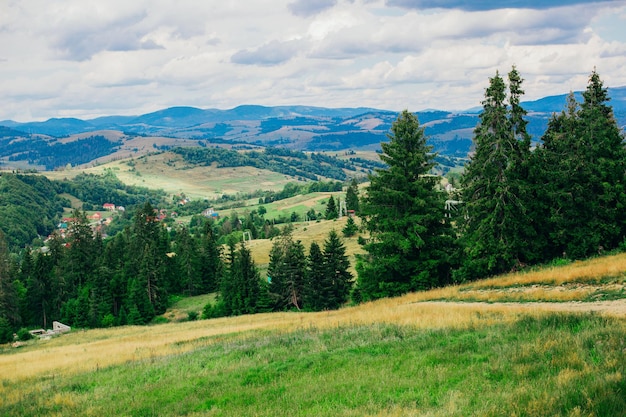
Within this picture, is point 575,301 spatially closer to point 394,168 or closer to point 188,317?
point 394,168

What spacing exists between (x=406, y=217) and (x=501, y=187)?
6723 mm

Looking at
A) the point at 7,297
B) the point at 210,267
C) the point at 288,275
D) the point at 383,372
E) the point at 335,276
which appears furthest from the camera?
the point at 210,267

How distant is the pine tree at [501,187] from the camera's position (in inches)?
1280

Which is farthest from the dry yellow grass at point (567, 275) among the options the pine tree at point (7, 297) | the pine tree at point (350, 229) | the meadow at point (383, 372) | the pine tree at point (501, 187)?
the pine tree at point (350, 229)

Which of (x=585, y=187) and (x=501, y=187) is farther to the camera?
(x=585, y=187)

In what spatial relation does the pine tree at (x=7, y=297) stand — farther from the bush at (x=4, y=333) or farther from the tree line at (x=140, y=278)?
the bush at (x=4, y=333)

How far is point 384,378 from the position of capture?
1127 centimetres

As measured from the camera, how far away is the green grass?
29.1ft

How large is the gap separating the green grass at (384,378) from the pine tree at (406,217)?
61.1 feet

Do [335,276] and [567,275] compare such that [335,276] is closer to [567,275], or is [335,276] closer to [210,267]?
[567,275]

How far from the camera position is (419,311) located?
21562 millimetres

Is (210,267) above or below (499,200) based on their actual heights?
below

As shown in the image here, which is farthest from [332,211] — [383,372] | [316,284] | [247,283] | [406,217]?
[383,372]

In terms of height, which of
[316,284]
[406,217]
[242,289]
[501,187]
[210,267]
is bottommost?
[242,289]
